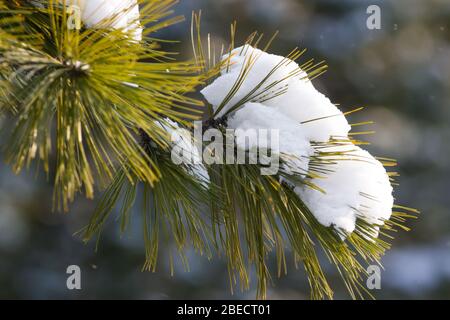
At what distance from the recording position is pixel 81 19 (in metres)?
0.80

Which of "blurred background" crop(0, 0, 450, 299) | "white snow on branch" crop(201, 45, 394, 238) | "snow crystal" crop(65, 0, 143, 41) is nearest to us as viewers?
"snow crystal" crop(65, 0, 143, 41)

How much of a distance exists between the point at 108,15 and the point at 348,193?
1.42 ft

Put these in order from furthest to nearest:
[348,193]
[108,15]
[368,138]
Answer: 1. [368,138]
2. [348,193]
3. [108,15]

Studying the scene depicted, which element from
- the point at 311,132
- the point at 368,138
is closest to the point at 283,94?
the point at 311,132

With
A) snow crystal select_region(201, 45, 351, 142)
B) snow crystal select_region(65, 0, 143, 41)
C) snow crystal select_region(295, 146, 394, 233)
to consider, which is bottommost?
snow crystal select_region(295, 146, 394, 233)

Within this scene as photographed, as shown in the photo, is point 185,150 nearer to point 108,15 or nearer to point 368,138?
point 108,15

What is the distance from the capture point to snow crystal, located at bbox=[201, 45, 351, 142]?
0.91 m

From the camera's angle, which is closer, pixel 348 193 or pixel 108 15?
pixel 108 15

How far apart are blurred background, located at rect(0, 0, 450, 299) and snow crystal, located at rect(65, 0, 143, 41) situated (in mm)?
3627

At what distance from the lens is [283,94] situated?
0.92 meters

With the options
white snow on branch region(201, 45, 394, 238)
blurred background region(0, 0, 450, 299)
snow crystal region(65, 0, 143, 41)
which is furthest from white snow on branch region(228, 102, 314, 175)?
blurred background region(0, 0, 450, 299)

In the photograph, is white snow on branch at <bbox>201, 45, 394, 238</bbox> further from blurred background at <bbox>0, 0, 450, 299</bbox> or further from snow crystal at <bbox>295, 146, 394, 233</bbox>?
blurred background at <bbox>0, 0, 450, 299</bbox>

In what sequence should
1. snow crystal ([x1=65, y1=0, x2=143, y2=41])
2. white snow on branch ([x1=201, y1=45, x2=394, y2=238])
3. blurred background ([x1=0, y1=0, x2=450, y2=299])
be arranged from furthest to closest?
blurred background ([x1=0, y1=0, x2=450, y2=299]) < white snow on branch ([x1=201, y1=45, x2=394, y2=238]) < snow crystal ([x1=65, y1=0, x2=143, y2=41])

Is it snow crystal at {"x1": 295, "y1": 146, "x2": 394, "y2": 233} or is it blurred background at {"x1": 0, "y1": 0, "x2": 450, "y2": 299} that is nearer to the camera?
snow crystal at {"x1": 295, "y1": 146, "x2": 394, "y2": 233}
